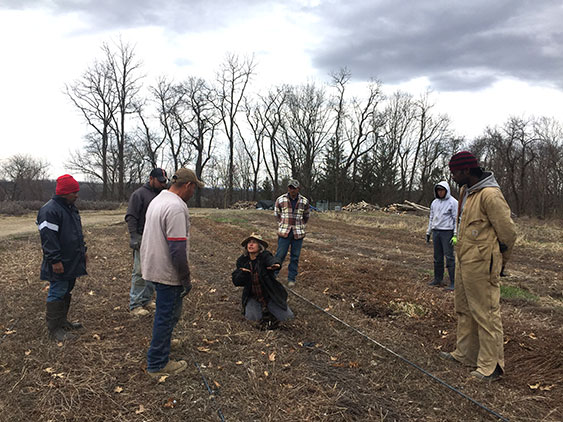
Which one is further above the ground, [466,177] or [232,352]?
[466,177]

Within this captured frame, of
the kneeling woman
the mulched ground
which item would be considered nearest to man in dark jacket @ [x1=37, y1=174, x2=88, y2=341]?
the mulched ground

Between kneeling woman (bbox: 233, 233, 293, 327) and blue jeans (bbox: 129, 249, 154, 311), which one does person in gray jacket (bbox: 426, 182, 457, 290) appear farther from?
blue jeans (bbox: 129, 249, 154, 311)

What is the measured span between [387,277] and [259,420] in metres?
5.39

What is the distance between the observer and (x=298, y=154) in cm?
4538

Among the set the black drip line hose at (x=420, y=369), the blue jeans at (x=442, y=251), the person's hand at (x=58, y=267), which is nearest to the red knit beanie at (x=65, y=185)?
the person's hand at (x=58, y=267)

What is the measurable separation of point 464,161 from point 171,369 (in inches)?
136

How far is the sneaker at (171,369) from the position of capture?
11.4ft

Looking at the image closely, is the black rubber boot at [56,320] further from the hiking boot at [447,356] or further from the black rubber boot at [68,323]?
the hiking boot at [447,356]

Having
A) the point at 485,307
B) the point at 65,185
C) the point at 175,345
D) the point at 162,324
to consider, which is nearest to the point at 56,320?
the point at 175,345

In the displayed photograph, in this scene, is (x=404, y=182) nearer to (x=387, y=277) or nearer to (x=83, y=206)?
(x=83, y=206)

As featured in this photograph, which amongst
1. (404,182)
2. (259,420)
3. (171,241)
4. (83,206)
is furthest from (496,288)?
(404,182)

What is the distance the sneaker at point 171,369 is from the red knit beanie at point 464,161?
3.28 m

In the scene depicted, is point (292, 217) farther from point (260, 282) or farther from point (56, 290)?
point (56, 290)

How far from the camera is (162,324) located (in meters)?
3.27
